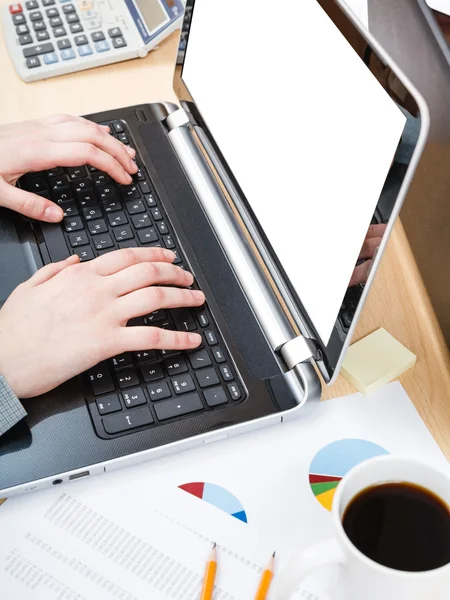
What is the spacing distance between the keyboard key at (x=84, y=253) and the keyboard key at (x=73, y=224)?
29mm

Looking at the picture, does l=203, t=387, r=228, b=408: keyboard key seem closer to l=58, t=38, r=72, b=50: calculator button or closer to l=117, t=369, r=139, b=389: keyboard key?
l=117, t=369, r=139, b=389: keyboard key

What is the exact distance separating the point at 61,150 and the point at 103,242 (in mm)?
130

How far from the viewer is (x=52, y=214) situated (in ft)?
2.48

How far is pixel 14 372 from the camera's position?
2.04 ft

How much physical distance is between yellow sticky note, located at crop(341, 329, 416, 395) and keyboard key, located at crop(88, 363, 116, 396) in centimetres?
22

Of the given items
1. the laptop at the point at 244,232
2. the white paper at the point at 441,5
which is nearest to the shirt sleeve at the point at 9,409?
the laptop at the point at 244,232

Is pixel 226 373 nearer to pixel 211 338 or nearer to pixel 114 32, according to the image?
pixel 211 338

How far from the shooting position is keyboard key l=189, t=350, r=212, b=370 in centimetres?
65

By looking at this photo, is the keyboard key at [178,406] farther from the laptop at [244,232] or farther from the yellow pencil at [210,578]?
the yellow pencil at [210,578]

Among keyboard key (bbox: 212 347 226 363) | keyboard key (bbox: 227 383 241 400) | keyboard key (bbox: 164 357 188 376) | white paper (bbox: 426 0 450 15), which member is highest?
white paper (bbox: 426 0 450 15)

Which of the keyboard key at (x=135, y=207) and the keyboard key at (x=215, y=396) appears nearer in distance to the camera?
the keyboard key at (x=215, y=396)

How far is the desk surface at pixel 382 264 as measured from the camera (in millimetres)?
665

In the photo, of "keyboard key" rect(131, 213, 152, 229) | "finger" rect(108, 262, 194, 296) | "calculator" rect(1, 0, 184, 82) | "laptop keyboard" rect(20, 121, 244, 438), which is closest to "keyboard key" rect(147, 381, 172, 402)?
"laptop keyboard" rect(20, 121, 244, 438)

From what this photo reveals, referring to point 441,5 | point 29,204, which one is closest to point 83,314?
point 29,204
